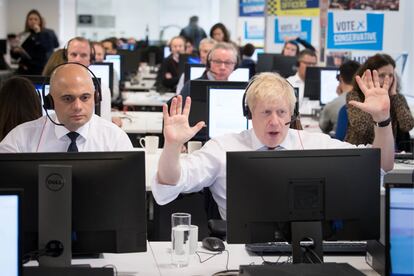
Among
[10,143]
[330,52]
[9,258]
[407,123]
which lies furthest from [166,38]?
[9,258]

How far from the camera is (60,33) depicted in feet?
61.4

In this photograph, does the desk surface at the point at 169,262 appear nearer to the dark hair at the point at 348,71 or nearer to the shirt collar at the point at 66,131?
the shirt collar at the point at 66,131

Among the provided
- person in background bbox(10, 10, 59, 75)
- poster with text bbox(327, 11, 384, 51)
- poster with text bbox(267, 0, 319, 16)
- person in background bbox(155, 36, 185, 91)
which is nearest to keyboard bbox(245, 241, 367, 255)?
poster with text bbox(327, 11, 384, 51)

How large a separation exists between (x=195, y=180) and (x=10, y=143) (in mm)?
847

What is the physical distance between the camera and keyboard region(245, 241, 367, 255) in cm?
293

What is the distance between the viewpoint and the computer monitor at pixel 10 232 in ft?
6.79

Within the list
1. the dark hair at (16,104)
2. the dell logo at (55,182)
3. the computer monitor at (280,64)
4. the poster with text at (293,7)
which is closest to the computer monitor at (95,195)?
the dell logo at (55,182)

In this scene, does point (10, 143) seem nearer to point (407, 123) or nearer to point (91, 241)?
point (91, 241)

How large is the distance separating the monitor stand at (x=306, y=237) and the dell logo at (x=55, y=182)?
777 mm

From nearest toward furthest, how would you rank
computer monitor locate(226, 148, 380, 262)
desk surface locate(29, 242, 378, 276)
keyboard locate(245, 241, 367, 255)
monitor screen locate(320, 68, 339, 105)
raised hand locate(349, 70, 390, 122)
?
computer monitor locate(226, 148, 380, 262)
desk surface locate(29, 242, 378, 276)
keyboard locate(245, 241, 367, 255)
raised hand locate(349, 70, 390, 122)
monitor screen locate(320, 68, 339, 105)

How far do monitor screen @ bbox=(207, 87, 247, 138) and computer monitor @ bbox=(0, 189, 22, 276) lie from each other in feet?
9.49

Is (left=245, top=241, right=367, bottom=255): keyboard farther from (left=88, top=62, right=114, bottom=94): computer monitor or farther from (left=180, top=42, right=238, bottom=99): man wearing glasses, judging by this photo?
(left=88, top=62, right=114, bottom=94): computer monitor

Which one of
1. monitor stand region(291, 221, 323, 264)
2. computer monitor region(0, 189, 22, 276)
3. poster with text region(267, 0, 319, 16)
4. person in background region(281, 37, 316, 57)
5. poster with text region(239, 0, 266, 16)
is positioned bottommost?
monitor stand region(291, 221, 323, 264)

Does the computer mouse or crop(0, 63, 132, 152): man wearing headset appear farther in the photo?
crop(0, 63, 132, 152): man wearing headset
